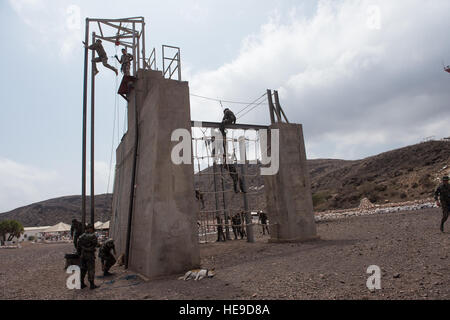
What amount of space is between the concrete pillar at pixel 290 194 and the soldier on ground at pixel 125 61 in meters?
6.88

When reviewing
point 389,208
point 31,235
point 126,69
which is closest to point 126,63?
point 126,69

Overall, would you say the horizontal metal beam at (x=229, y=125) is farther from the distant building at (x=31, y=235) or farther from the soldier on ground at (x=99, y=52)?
the distant building at (x=31, y=235)

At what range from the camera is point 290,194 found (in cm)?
1301

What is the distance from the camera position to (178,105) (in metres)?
8.80

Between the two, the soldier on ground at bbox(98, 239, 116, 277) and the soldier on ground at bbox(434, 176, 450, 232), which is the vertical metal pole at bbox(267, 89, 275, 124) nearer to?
the soldier on ground at bbox(434, 176, 450, 232)

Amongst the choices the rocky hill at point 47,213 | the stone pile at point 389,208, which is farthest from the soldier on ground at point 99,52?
the rocky hill at point 47,213

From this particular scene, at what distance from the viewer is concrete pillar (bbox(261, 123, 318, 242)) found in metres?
12.8

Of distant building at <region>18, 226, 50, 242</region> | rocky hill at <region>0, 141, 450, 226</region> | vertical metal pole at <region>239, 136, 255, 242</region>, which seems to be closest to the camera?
vertical metal pole at <region>239, 136, 255, 242</region>

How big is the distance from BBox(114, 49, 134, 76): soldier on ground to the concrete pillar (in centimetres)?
688

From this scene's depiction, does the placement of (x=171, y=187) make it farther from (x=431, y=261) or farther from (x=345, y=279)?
(x=431, y=261)

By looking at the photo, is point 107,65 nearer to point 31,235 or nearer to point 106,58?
point 106,58

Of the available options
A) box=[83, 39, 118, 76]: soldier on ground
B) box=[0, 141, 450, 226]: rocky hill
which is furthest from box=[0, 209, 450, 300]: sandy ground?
box=[0, 141, 450, 226]: rocky hill
